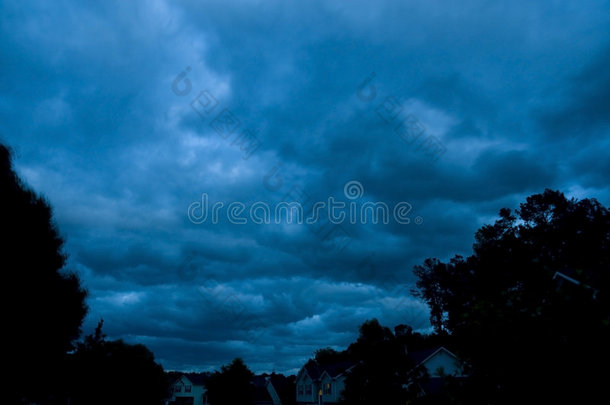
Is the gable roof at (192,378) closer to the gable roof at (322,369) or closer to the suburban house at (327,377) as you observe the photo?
the suburban house at (327,377)

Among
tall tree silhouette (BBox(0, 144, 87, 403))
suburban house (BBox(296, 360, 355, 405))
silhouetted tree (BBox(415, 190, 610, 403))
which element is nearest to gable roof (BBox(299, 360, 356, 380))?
suburban house (BBox(296, 360, 355, 405))

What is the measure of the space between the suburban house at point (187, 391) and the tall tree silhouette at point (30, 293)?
9217cm

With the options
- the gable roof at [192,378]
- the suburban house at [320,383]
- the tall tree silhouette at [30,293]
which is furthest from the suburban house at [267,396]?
the tall tree silhouette at [30,293]

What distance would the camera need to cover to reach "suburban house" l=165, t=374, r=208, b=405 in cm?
10112

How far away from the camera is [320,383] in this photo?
6381 cm

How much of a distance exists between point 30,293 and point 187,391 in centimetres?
10053

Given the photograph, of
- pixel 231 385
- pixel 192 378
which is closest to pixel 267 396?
pixel 192 378

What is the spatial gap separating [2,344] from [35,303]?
2215 millimetres

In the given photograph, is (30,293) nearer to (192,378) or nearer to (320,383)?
(320,383)

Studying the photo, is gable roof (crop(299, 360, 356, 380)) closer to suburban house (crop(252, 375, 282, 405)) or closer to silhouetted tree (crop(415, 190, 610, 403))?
suburban house (crop(252, 375, 282, 405))

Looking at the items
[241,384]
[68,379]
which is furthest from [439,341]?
[68,379]

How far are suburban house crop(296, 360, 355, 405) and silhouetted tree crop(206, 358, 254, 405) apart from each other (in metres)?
14.9

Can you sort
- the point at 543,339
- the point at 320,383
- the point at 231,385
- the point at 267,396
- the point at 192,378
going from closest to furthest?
the point at 543,339
the point at 231,385
the point at 320,383
the point at 267,396
the point at 192,378

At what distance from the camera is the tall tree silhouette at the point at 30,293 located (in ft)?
57.0
